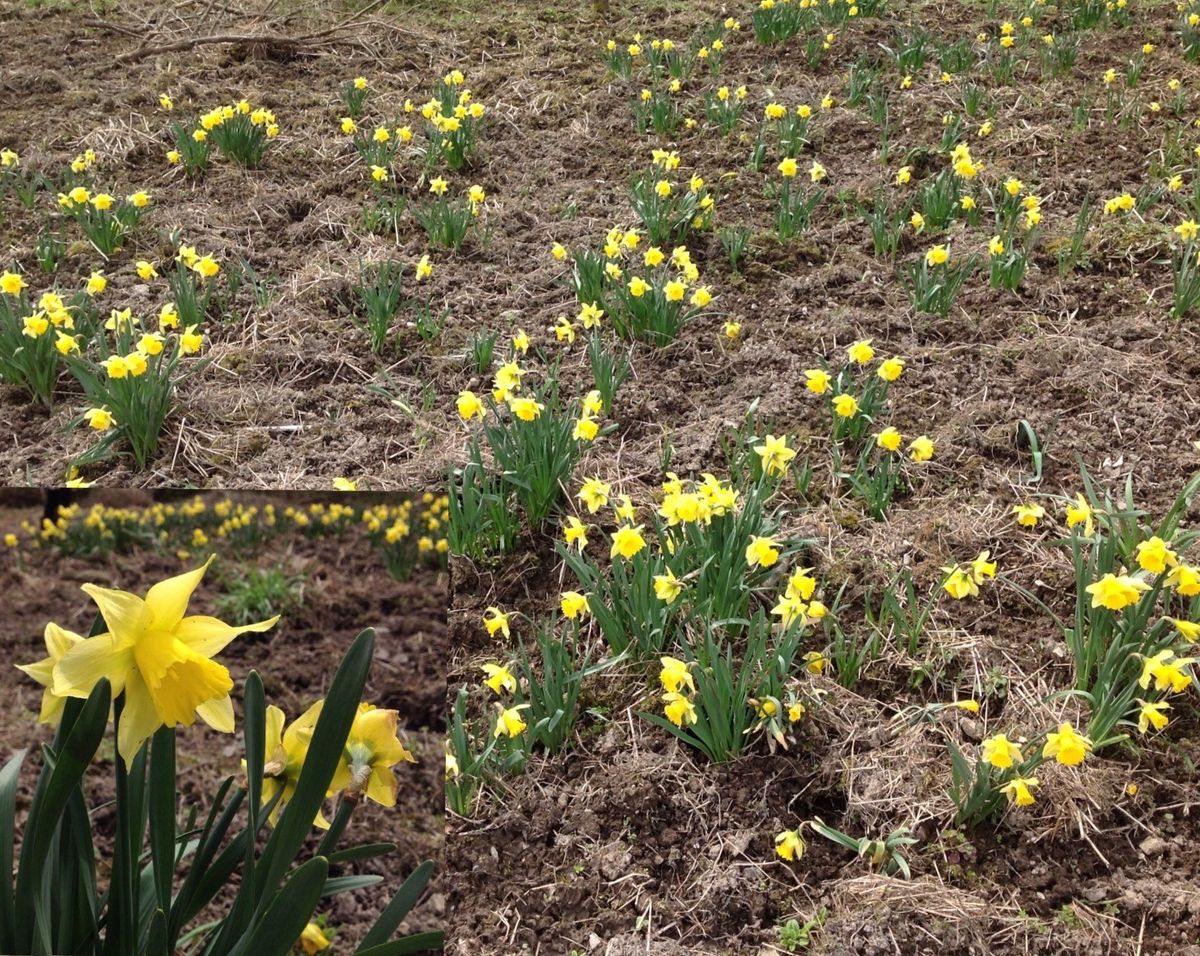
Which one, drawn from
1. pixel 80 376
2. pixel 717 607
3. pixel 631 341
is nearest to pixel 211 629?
pixel 717 607

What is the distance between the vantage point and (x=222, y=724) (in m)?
1.02

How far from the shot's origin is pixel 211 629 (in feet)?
3.18

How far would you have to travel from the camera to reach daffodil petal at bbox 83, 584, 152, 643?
0.89m

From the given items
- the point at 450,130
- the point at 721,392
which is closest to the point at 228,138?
the point at 450,130

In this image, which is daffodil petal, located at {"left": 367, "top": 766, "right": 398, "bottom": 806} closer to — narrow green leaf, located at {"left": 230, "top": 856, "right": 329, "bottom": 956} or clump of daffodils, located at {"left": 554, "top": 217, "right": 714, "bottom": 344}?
narrow green leaf, located at {"left": 230, "top": 856, "right": 329, "bottom": 956}

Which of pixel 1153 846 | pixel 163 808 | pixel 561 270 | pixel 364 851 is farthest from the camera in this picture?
pixel 561 270

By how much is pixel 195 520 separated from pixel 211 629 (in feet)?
5.62

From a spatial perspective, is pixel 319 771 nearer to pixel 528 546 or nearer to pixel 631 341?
pixel 528 546

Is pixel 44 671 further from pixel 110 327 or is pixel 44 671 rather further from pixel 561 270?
pixel 561 270

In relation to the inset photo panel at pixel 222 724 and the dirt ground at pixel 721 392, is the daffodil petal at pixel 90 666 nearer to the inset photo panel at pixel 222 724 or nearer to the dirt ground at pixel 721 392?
the inset photo panel at pixel 222 724

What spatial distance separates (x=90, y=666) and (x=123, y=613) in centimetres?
6

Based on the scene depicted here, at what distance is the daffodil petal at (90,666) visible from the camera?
2.93 feet

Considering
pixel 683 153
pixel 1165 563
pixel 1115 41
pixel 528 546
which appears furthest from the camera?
pixel 1115 41

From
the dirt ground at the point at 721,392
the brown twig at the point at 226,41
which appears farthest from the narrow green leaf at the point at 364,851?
the brown twig at the point at 226,41
